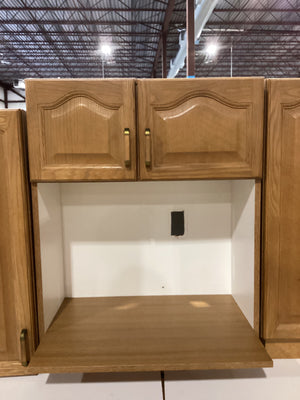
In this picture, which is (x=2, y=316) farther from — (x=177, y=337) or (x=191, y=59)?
(x=191, y=59)

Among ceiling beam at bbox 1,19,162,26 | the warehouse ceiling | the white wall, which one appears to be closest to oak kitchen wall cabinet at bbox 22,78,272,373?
the white wall

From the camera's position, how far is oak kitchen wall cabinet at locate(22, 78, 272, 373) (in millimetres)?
959

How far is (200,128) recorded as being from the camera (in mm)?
983

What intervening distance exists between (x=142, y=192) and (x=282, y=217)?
617 mm

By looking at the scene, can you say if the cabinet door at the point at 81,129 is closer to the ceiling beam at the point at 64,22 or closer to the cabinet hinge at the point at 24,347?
the cabinet hinge at the point at 24,347

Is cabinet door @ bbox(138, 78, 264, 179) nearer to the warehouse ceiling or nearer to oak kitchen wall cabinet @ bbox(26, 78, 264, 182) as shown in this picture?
oak kitchen wall cabinet @ bbox(26, 78, 264, 182)

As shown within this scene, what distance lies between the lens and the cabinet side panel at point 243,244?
1089mm

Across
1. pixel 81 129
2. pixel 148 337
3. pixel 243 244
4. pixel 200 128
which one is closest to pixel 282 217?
pixel 243 244

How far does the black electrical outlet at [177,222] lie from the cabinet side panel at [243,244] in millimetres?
242

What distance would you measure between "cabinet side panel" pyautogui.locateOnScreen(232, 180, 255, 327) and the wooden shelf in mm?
72

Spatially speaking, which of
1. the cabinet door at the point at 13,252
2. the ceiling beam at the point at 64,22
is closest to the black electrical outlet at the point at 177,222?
the cabinet door at the point at 13,252

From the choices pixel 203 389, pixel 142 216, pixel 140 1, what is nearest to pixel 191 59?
pixel 140 1

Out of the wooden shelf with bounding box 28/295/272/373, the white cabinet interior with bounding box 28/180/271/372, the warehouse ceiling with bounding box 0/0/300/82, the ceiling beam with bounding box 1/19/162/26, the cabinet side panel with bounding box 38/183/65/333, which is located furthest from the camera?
the ceiling beam with bounding box 1/19/162/26

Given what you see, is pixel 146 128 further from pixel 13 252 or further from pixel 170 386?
pixel 170 386
